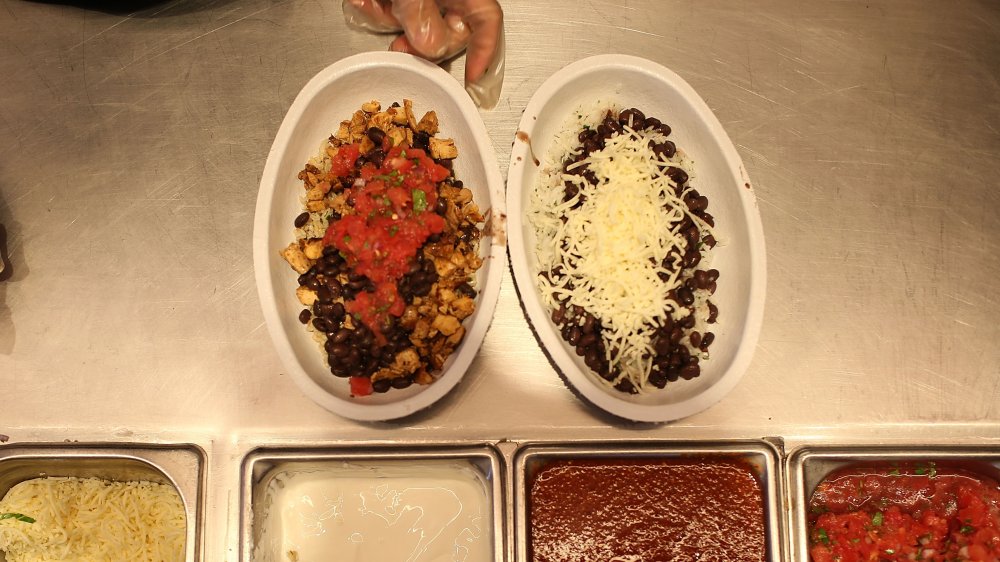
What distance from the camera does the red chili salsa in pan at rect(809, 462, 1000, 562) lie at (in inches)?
108

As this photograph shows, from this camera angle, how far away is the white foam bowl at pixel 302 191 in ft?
8.15

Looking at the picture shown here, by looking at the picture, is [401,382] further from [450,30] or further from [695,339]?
[450,30]

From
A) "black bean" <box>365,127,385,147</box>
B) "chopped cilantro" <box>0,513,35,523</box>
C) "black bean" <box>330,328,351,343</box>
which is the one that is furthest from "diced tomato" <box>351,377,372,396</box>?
"chopped cilantro" <box>0,513,35,523</box>

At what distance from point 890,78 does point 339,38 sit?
2.73 m

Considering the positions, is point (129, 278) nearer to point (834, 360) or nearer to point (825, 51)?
point (834, 360)

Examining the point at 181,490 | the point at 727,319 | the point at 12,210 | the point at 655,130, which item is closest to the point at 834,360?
the point at 727,319

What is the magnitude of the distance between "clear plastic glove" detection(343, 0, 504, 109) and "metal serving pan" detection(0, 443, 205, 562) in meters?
2.02

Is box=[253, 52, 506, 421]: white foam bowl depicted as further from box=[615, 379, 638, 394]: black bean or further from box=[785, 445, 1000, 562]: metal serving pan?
box=[785, 445, 1000, 562]: metal serving pan

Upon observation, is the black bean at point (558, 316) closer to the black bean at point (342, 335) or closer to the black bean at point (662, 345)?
the black bean at point (662, 345)

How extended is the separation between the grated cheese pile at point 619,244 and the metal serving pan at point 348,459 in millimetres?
647

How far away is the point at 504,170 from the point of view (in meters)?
2.97

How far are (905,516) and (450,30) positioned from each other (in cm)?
297

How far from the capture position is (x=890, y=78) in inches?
125

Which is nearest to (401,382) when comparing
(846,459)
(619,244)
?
(619,244)
